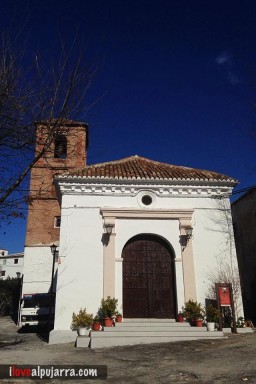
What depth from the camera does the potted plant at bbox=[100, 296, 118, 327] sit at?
37.2 feet

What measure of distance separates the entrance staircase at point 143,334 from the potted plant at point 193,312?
0.25 m

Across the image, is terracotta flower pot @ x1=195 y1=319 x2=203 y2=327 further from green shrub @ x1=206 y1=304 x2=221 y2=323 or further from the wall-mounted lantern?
the wall-mounted lantern

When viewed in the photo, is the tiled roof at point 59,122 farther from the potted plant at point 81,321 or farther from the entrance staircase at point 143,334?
the potted plant at point 81,321

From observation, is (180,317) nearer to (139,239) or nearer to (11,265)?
(139,239)

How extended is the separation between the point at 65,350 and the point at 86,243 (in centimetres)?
395

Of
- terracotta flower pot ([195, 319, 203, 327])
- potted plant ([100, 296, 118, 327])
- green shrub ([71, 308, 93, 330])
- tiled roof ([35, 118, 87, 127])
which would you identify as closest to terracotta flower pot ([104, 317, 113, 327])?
potted plant ([100, 296, 118, 327])

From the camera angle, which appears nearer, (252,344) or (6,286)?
(252,344)

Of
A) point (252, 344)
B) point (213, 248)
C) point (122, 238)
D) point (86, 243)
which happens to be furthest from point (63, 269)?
point (252, 344)

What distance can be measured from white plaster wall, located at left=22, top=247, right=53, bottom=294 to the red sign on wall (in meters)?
14.8

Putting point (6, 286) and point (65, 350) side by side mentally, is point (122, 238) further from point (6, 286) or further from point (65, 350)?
point (6, 286)

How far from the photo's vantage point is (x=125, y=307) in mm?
12383

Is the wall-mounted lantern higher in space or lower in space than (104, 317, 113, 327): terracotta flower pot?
higher

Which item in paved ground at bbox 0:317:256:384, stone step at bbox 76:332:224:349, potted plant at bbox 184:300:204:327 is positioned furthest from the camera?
potted plant at bbox 184:300:204:327

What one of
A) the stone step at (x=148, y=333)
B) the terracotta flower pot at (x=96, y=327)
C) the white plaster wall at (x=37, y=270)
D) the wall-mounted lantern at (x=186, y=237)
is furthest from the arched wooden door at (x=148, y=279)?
the white plaster wall at (x=37, y=270)
